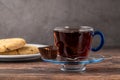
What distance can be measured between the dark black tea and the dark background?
60 cm

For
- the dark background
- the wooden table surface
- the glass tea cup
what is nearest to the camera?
the wooden table surface

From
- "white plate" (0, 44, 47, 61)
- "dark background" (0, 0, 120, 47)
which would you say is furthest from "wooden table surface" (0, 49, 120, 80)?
"dark background" (0, 0, 120, 47)

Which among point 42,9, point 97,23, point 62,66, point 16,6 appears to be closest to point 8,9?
point 16,6

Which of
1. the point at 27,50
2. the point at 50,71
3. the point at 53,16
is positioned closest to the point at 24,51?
the point at 27,50

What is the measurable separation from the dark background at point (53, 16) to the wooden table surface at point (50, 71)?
466 mm

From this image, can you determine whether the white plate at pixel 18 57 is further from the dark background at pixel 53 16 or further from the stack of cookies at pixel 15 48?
the dark background at pixel 53 16

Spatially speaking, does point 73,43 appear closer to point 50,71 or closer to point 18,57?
point 50,71

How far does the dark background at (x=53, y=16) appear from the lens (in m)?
1.63

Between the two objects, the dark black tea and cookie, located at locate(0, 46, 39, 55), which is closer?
the dark black tea

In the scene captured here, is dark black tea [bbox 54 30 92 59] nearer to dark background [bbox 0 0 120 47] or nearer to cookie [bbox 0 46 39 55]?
cookie [bbox 0 46 39 55]

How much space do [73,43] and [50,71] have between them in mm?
107

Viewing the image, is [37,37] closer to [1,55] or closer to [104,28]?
[104,28]

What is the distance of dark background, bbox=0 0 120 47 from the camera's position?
1.63m

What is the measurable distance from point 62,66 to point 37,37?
639mm
